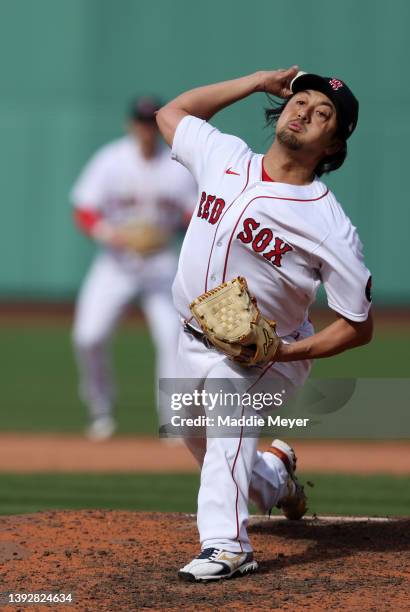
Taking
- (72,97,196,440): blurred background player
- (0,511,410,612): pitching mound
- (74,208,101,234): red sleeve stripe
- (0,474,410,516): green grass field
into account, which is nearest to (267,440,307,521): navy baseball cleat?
(0,511,410,612): pitching mound

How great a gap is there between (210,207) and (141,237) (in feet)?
16.5

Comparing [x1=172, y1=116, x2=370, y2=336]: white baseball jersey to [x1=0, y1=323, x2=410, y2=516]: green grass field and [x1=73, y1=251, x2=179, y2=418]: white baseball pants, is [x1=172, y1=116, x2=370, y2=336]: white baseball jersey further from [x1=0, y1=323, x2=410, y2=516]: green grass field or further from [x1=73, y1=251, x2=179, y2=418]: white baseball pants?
[x1=73, y1=251, x2=179, y2=418]: white baseball pants

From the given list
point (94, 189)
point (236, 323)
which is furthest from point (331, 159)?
point (94, 189)

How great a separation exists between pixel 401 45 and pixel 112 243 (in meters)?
8.71

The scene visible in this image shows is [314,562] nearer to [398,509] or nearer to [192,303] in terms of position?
[192,303]

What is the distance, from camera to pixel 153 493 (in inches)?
280

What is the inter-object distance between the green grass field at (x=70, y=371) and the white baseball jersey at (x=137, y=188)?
176cm

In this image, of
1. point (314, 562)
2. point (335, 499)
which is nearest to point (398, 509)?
point (335, 499)

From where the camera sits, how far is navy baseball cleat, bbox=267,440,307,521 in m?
5.45

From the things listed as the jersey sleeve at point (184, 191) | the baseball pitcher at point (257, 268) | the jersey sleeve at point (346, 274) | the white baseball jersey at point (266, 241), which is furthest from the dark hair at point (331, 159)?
the jersey sleeve at point (184, 191)

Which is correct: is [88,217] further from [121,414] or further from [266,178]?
[266,178]

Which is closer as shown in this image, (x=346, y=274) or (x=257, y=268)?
(x=346, y=274)

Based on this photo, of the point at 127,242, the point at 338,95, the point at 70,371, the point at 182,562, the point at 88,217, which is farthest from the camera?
the point at 70,371

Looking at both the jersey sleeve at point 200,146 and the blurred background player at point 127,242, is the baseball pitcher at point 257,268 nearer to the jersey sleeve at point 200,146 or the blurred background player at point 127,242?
the jersey sleeve at point 200,146
